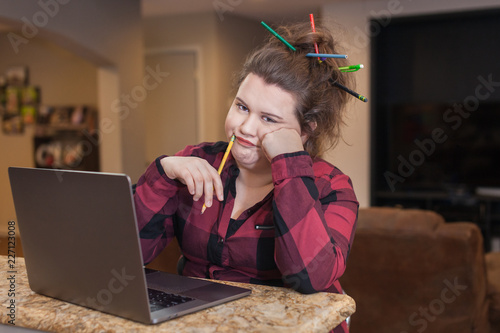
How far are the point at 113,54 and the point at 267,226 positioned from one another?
4.25 meters

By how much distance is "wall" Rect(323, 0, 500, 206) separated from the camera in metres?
5.30

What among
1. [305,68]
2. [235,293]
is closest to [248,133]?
[305,68]

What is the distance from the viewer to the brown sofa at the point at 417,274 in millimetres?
1966

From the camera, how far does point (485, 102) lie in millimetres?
5199

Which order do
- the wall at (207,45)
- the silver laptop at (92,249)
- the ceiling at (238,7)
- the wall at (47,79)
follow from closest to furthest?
the silver laptop at (92,249) → the ceiling at (238,7) → the wall at (207,45) → the wall at (47,79)

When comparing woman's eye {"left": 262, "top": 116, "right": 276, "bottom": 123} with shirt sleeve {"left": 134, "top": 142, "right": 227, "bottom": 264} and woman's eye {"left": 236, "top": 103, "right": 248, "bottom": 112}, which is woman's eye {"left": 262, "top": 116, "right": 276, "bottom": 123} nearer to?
woman's eye {"left": 236, "top": 103, "right": 248, "bottom": 112}

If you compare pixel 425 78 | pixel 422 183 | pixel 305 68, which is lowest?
pixel 422 183

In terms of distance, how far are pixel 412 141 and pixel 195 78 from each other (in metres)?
2.57

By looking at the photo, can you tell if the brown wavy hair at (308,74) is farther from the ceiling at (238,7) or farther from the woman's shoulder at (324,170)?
the ceiling at (238,7)

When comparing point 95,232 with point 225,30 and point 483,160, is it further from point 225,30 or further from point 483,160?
point 225,30

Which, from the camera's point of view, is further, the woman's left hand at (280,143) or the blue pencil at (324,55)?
the blue pencil at (324,55)

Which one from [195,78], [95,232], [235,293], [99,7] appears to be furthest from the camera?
[195,78]

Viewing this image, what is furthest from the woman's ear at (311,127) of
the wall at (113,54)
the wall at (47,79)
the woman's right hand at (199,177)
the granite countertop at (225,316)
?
the wall at (47,79)

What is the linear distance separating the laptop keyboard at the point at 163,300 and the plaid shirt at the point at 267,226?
0.22m
